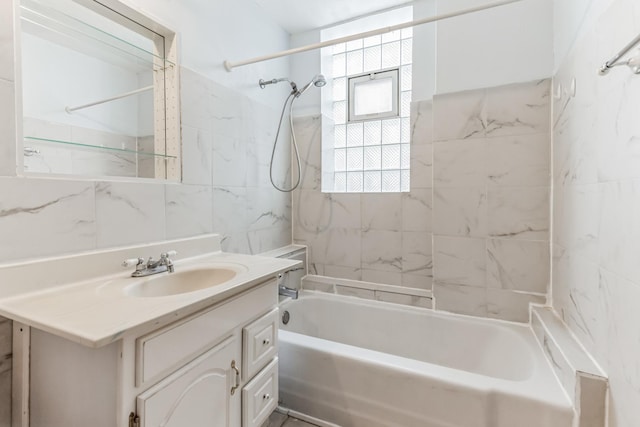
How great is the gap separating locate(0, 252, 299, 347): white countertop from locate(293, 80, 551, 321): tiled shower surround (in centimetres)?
123

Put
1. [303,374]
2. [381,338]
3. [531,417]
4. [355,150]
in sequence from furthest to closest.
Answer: [355,150], [381,338], [303,374], [531,417]

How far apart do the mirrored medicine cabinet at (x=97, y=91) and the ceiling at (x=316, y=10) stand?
96 centimetres

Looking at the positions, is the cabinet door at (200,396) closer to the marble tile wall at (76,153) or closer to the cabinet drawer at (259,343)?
the cabinet drawer at (259,343)

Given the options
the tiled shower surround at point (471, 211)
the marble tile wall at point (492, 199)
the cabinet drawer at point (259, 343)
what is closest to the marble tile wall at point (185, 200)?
the cabinet drawer at point (259, 343)

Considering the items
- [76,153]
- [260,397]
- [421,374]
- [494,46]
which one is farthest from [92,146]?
[494,46]

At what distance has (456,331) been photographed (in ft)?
5.81

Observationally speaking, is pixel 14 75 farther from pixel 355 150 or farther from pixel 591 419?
pixel 591 419

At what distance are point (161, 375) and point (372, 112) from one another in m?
2.11

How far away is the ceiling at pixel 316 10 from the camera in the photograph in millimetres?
1981

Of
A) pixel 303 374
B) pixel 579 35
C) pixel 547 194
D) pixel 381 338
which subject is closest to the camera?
pixel 579 35

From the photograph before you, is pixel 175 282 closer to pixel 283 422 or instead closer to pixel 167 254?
pixel 167 254

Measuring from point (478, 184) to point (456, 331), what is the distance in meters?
0.89

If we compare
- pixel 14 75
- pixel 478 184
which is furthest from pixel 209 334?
pixel 478 184

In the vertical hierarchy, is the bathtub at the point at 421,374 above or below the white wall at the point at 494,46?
below
